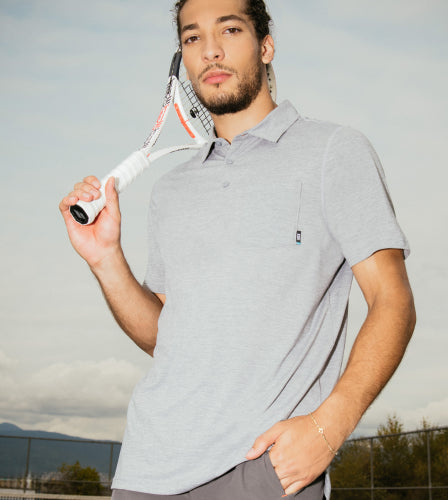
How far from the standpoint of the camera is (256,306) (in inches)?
76.2

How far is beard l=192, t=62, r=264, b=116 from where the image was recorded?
7.66 ft

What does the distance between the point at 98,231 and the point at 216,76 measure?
2.15 feet

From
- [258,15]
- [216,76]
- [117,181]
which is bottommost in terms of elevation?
[117,181]

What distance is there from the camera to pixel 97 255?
244cm

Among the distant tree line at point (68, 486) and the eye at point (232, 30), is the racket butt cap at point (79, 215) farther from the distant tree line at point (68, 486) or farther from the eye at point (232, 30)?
the distant tree line at point (68, 486)

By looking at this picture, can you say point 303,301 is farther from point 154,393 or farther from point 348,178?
point 154,393

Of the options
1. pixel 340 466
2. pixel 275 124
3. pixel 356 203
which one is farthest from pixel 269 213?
pixel 340 466

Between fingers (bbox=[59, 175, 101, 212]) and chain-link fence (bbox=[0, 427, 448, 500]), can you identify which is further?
chain-link fence (bbox=[0, 427, 448, 500])

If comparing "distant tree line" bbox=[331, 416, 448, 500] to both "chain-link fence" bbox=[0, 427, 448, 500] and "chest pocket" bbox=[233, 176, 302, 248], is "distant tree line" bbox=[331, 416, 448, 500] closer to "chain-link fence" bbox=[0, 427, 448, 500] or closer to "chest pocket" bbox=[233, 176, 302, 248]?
"chain-link fence" bbox=[0, 427, 448, 500]

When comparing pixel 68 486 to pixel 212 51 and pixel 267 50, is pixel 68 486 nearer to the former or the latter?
pixel 267 50

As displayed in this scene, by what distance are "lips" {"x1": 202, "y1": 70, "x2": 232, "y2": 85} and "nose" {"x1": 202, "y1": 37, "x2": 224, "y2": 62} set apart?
0.04 m

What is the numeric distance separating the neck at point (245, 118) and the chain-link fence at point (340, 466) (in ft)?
33.7

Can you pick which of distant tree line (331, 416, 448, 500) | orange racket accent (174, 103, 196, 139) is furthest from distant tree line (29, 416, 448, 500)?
orange racket accent (174, 103, 196, 139)

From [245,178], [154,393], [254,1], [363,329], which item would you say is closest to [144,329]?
[154,393]
